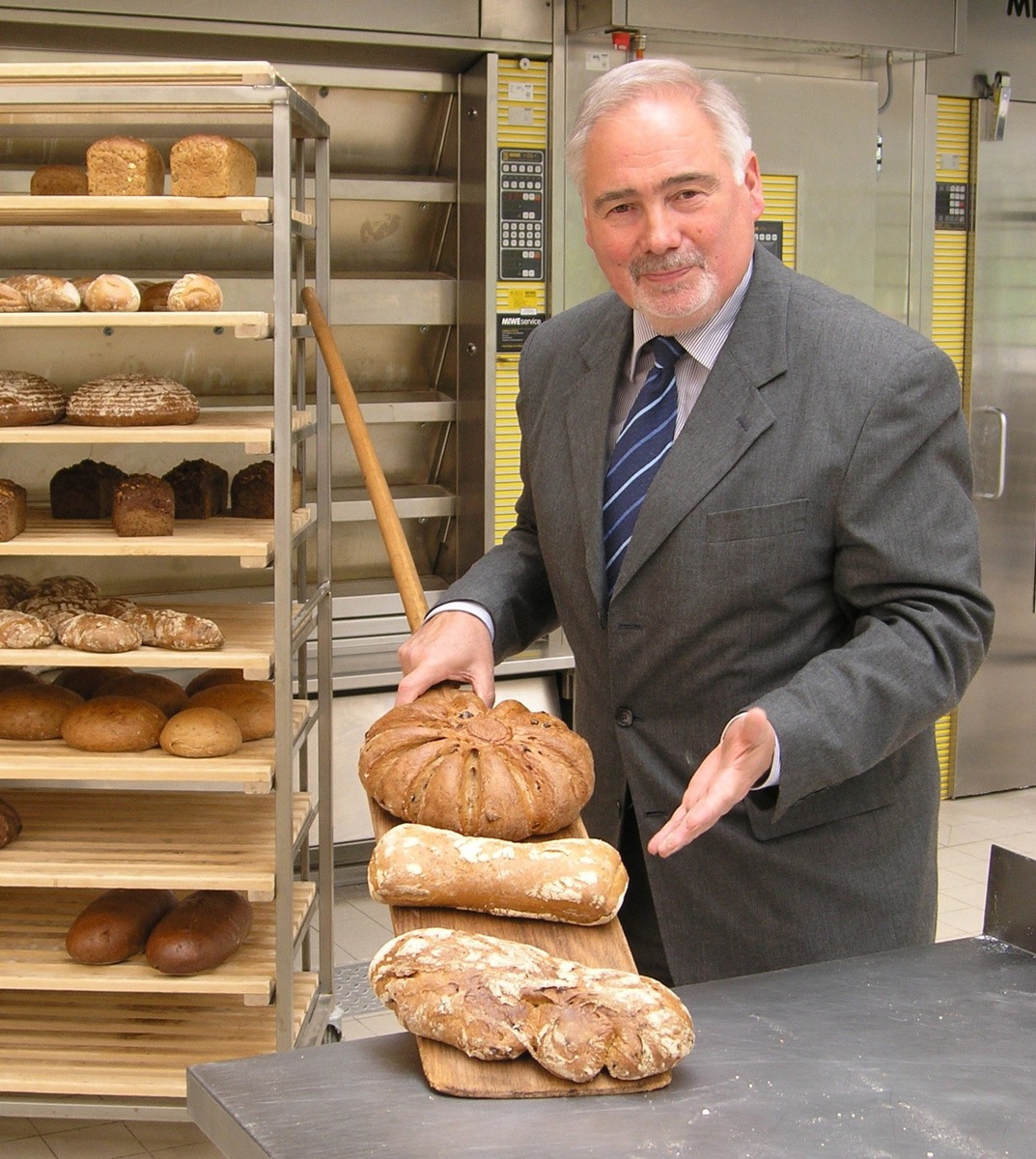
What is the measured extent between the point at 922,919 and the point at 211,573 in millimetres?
2505

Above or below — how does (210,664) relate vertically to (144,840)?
above

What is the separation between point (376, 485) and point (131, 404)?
1.81 ft

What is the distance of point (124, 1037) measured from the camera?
9.32ft

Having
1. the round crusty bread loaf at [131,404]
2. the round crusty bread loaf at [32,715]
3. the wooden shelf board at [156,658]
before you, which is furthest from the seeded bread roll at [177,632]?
the round crusty bread loaf at [131,404]

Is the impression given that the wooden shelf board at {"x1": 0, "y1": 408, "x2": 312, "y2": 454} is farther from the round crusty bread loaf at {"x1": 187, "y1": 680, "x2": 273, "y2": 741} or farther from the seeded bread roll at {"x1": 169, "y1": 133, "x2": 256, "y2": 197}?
the round crusty bread loaf at {"x1": 187, "y1": 680, "x2": 273, "y2": 741}

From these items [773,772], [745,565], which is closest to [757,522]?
[745,565]

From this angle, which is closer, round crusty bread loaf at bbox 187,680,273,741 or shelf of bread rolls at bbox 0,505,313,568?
shelf of bread rolls at bbox 0,505,313,568

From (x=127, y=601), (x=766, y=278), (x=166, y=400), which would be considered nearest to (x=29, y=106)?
(x=166, y=400)

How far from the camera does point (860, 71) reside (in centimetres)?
423

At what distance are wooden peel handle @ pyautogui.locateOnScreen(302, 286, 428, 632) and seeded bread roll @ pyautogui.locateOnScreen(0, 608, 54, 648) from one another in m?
0.65

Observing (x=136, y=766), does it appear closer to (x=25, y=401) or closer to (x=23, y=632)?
(x=23, y=632)

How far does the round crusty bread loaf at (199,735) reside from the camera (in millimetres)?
2641

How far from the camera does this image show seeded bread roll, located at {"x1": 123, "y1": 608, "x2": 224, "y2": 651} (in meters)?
2.63

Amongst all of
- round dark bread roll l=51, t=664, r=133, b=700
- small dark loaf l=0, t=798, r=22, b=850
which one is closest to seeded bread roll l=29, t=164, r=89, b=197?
round dark bread roll l=51, t=664, r=133, b=700
